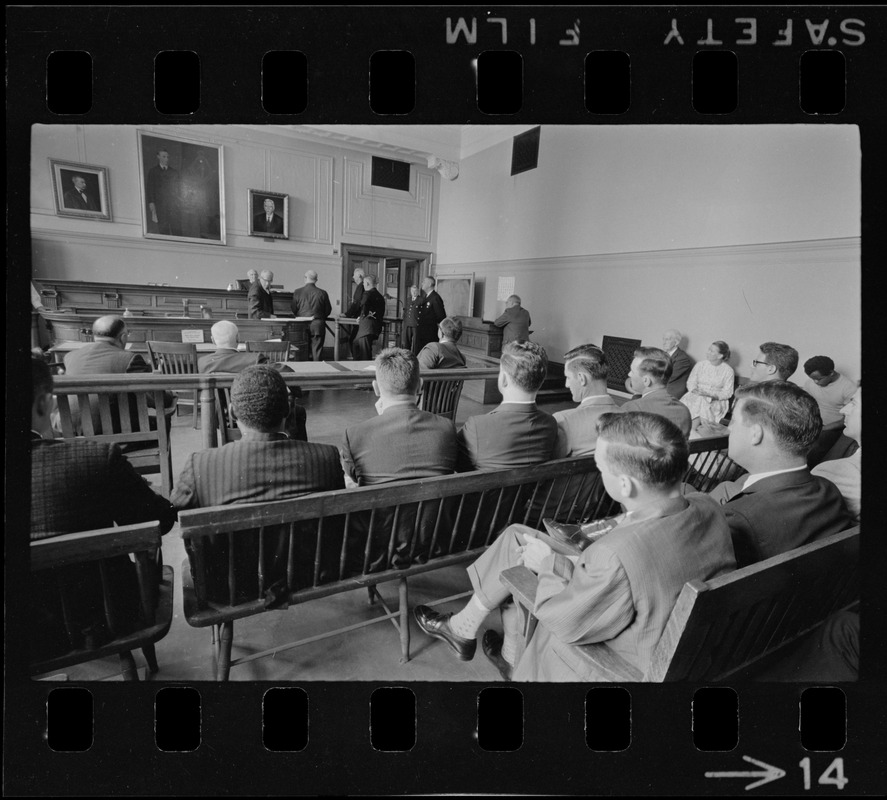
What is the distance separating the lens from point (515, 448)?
5.71 ft

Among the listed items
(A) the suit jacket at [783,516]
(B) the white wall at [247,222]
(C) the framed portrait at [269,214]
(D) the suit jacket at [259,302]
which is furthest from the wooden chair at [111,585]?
(C) the framed portrait at [269,214]

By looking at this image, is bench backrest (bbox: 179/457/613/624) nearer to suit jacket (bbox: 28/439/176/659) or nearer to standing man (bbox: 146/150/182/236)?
suit jacket (bbox: 28/439/176/659)

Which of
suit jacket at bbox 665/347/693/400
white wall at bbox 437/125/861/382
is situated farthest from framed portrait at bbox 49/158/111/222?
suit jacket at bbox 665/347/693/400

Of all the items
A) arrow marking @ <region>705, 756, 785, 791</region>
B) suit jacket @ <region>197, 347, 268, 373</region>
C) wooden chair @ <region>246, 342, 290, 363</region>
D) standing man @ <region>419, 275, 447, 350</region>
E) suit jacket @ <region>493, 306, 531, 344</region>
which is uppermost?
standing man @ <region>419, 275, 447, 350</region>

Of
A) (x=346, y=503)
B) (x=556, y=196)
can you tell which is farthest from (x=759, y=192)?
(x=346, y=503)

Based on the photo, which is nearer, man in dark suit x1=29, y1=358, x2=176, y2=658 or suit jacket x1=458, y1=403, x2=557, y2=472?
man in dark suit x1=29, y1=358, x2=176, y2=658

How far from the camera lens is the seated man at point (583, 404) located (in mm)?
1949

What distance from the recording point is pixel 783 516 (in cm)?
123

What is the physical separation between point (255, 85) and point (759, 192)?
173 inches

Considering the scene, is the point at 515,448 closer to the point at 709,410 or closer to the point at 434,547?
Answer: the point at 434,547

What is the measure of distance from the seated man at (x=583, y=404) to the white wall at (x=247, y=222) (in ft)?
17.2

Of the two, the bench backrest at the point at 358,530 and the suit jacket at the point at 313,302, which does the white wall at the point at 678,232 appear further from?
the bench backrest at the point at 358,530

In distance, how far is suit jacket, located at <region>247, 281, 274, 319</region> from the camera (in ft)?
20.8

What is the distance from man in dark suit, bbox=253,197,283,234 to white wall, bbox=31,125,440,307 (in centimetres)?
16
